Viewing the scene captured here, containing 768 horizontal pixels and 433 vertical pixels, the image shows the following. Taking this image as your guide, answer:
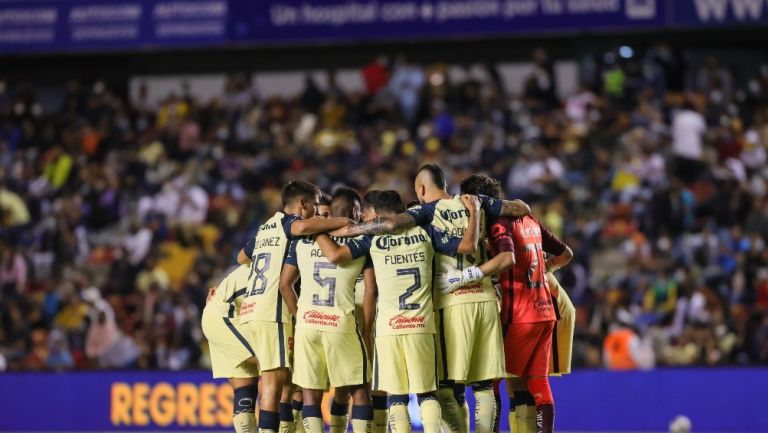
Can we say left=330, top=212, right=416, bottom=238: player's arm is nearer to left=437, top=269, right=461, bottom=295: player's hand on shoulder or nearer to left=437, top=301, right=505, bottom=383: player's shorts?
left=437, top=269, right=461, bottom=295: player's hand on shoulder

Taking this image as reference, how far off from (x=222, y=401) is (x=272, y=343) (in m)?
6.29

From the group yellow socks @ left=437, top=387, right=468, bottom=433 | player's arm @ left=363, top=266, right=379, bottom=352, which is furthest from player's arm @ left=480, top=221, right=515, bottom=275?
yellow socks @ left=437, top=387, right=468, bottom=433

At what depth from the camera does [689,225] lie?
69.1ft

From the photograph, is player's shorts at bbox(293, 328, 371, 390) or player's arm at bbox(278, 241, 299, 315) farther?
player's arm at bbox(278, 241, 299, 315)

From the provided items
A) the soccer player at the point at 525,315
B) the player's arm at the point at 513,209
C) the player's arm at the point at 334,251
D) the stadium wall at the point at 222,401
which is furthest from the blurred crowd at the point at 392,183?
the player's arm at the point at 334,251

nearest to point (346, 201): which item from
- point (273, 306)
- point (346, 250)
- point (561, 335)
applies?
point (346, 250)

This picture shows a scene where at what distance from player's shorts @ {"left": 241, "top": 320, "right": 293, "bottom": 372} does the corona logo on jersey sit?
19.9ft

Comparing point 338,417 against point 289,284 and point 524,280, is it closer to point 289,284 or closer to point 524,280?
point 289,284

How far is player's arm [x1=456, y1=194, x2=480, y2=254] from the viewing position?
415 inches

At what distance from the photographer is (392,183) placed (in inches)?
880

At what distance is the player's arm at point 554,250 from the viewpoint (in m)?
11.5

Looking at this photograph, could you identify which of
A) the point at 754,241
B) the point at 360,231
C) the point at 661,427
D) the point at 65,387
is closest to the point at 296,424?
the point at 360,231

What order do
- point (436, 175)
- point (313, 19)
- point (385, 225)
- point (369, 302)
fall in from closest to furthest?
point (385, 225), point (436, 175), point (369, 302), point (313, 19)

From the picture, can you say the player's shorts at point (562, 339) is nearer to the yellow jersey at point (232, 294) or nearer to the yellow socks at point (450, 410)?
the yellow socks at point (450, 410)
